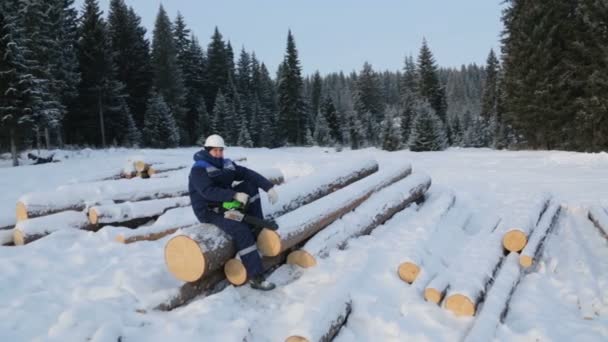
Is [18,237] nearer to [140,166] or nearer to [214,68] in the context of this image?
[140,166]

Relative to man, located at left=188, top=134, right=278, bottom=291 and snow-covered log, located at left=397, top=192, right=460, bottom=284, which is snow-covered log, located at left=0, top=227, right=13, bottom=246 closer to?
man, located at left=188, top=134, right=278, bottom=291

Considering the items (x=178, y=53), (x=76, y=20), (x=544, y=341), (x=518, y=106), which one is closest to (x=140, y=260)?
(x=544, y=341)

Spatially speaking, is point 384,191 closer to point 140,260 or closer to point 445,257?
point 445,257

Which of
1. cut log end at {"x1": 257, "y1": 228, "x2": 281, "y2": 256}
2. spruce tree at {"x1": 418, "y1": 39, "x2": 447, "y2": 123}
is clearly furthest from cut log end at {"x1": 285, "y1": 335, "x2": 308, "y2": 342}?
spruce tree at {"x1": 418, "y1": 39, "x2": 447, "y2": 123}

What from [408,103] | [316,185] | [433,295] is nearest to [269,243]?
[433,295]

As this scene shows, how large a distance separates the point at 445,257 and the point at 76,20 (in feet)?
131

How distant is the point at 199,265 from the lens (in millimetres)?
5176

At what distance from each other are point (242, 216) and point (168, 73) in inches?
1663

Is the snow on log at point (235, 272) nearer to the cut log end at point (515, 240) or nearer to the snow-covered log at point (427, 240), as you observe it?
the snow-covered log at point (427, 240)

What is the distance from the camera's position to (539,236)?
722cm

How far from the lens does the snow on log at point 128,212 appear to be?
25.3ft

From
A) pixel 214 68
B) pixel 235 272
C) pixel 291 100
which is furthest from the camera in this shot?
pixel 214 68

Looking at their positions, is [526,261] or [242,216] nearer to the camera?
[242,216]

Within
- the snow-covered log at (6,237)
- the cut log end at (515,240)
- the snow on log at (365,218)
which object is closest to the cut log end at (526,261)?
the cut log end at (515,240)
